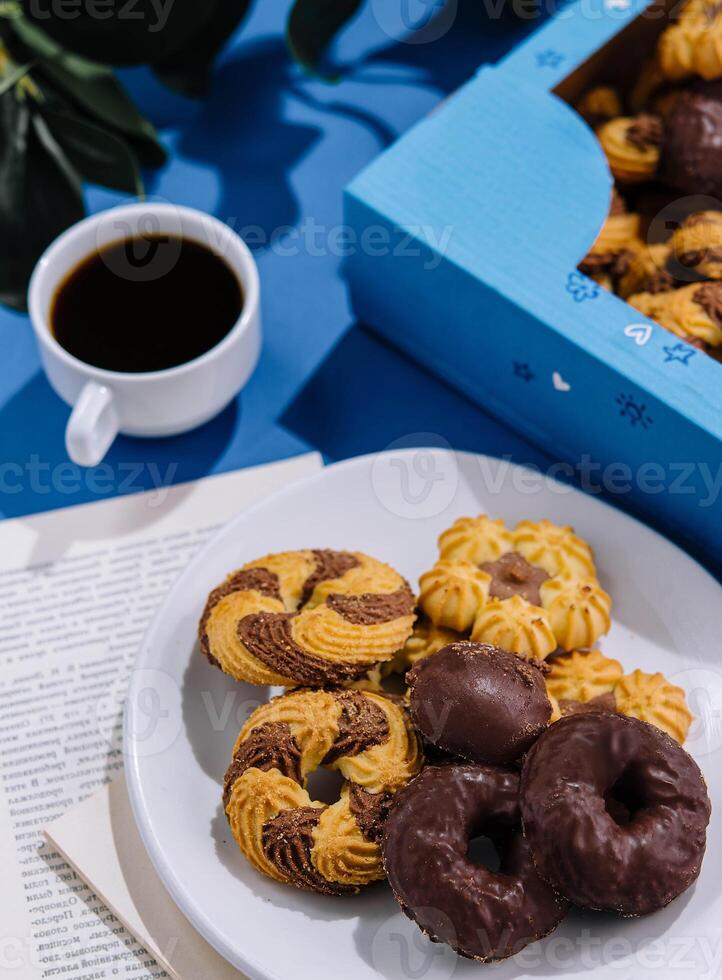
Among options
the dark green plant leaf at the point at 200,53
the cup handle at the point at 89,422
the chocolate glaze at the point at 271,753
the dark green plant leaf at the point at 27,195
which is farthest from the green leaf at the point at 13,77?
the chocolate glaze at the point at 271,753

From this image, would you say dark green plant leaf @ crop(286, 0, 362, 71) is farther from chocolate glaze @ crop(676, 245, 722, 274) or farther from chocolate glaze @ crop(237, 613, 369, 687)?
chocolate glaze @ crop(237, 613, 369, 687)

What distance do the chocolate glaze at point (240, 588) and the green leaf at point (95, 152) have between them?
51cm

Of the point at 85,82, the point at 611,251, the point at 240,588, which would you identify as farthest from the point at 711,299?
the point at 85,82

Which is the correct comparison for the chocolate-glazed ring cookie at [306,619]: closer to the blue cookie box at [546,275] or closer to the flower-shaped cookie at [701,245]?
the blue cookie box at [546,275]

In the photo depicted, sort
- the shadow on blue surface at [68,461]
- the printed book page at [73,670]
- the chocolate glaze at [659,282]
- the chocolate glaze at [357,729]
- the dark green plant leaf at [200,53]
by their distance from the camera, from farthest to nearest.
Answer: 1. the dark green plant leaf at [200,53]
2. the shadow on blue surface at [68,461]
3. the chocolate glaze at [659,282]
4. the printed book page at [73,670]
5. the chocolate glaze at [357,729]

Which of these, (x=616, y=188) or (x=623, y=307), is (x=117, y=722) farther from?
(x=616, y=188)

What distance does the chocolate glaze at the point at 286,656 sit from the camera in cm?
92

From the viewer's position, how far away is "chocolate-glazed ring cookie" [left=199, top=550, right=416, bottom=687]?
0.92 m

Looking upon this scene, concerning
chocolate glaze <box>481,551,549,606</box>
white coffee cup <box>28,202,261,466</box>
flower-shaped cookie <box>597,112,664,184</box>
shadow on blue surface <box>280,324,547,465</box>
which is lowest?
shadow on blue surface <box>280,324,547,465</box>

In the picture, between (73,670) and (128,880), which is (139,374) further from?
(128,880)

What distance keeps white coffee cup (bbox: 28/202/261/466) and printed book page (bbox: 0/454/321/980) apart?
95 mm

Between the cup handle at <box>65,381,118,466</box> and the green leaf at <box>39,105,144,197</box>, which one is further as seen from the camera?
the green leaf at <box>39,105,144,197</box>

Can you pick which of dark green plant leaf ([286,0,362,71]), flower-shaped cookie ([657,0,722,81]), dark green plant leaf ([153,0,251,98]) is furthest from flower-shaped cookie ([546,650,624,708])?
dark green plant leaf ([153,0,251,98])

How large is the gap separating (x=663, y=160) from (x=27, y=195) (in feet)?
2.33
